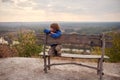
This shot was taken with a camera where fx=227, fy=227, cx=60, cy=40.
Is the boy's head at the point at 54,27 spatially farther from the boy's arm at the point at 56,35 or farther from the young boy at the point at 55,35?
the boy's arm at the point at 56,35

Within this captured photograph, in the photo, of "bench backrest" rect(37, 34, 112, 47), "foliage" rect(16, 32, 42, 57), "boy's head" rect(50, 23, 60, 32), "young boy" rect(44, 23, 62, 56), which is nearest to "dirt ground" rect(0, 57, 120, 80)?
"young boy" rect(44, 23, 62, 56)

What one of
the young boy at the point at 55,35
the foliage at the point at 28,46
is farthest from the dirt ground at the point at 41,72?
the foliage at the point at 28,46

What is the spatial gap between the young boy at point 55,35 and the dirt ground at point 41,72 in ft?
1.43

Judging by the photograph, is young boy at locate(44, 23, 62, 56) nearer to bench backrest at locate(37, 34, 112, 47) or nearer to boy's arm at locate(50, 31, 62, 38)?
boy's arm at locate(50, 31, 62, 38)

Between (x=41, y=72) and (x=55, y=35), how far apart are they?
2.86 feet

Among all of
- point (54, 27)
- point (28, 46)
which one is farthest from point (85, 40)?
point (28, 46)

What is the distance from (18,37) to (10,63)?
473cm

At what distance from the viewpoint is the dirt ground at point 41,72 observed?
163 inches

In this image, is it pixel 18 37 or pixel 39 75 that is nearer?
pixel 39 75

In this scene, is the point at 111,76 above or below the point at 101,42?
below

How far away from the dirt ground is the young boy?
17.2 inches

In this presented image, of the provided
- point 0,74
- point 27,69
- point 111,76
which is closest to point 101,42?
point 111,76

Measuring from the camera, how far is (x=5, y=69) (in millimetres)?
4707

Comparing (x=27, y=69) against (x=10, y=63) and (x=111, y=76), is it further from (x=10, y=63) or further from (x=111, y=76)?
(x=111, y=76)
